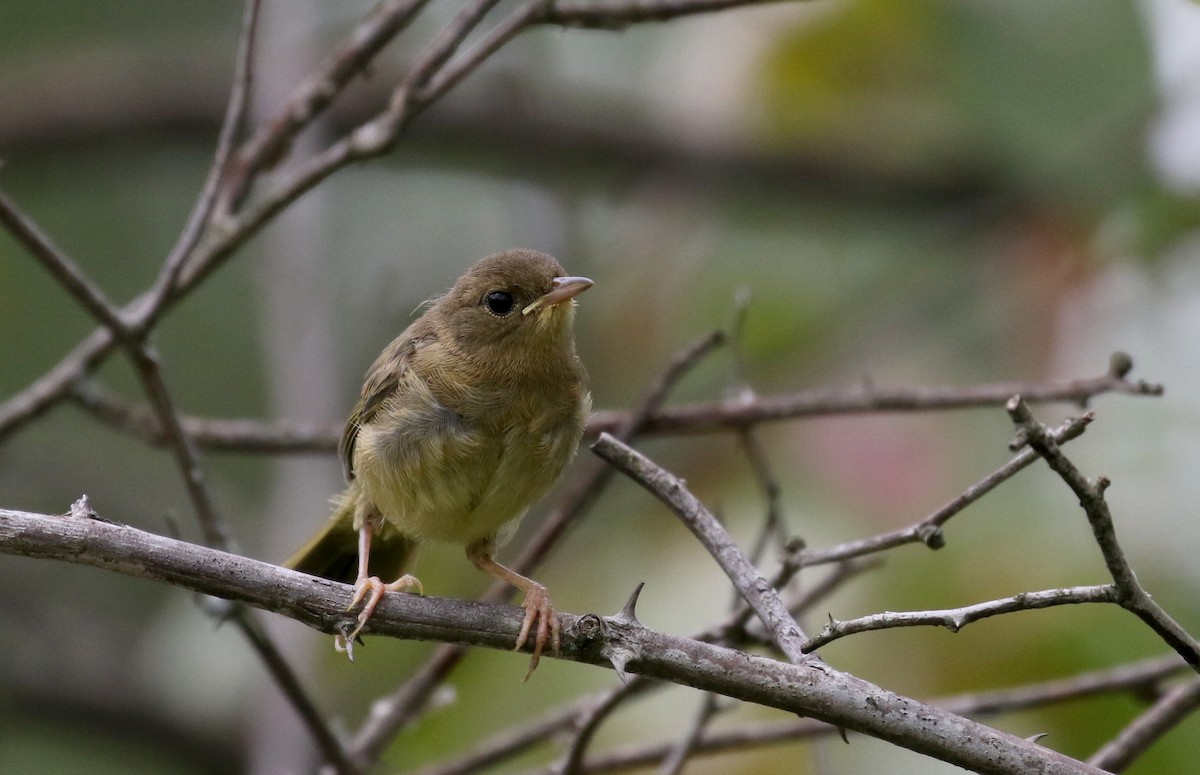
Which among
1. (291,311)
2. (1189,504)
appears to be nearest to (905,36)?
(1189,504)

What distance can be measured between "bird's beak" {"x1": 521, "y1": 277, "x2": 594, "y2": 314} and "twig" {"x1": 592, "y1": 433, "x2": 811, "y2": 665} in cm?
132

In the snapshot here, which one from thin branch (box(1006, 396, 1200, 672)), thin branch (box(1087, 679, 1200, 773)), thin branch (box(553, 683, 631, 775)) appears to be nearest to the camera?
thin branch (box(1006, 396, 1200, 672))

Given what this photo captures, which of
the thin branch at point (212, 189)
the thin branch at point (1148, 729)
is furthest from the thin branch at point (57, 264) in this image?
the thin branch at point (1148, 729)

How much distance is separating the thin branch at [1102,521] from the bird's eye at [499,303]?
221cm

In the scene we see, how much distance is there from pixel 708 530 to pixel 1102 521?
2.68 ft

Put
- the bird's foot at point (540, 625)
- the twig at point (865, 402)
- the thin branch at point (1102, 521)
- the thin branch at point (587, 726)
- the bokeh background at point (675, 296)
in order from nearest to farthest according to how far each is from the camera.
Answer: the thin branch at point (1102, 521) → the bird's foot at point (540, 625) → the thin branch at point (587, 726) → the twig at point (865, 402) → the bokeh background at point (675, 296)

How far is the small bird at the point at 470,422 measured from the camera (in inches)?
146

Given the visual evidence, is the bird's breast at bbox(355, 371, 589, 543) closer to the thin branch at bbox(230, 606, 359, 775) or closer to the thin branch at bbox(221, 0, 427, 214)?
the thin branch at bbox(230, 606, 359, 775)

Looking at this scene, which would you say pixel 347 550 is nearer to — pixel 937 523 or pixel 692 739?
pixel 692 739

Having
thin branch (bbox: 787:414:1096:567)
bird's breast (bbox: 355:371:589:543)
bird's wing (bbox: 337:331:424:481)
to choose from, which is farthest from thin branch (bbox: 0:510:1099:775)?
bird's wing (bbox: 337:331:424:481)

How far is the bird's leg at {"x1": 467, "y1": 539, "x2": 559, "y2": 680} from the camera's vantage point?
289 centimetres

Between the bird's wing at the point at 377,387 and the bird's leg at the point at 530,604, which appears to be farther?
the bird's wing at the point at 377,387

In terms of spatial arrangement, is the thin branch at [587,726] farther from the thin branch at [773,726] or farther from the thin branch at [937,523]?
the thin branch at [937,523]

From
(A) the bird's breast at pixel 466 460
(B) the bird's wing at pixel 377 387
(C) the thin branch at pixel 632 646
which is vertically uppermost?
(B) the bird's wing at pixel 377 387
